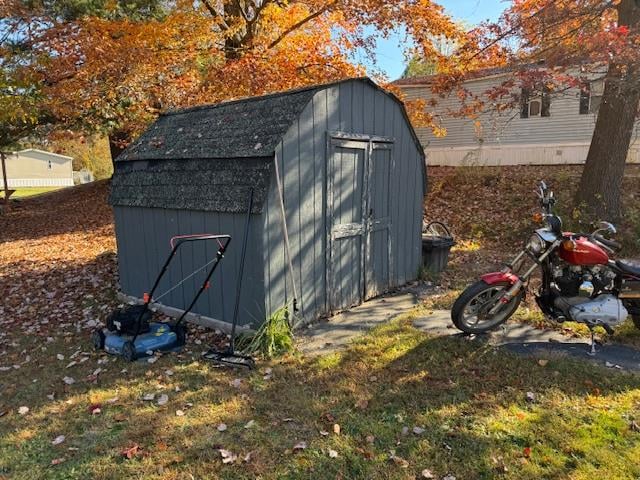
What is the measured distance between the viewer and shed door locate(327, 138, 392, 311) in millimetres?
5871

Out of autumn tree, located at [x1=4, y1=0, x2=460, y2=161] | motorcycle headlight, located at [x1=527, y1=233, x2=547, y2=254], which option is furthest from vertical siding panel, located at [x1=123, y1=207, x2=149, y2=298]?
autumn tree, located at [x1=4, y1=0, x2=460, y2=161]

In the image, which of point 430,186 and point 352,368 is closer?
point 352,368

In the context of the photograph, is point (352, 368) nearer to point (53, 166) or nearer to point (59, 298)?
point (59, 298)

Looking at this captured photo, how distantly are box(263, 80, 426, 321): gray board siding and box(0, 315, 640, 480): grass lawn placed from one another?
3.21 feet

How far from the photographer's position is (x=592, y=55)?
8500 mm

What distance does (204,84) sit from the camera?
1216 centimetres

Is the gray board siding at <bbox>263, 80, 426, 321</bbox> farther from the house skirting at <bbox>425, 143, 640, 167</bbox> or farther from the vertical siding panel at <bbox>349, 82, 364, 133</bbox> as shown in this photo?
the house skirting at <bbox>425, 143, 640, 167</bbox>

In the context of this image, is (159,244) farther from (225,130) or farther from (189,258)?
(225,130)

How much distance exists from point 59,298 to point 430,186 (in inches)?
415

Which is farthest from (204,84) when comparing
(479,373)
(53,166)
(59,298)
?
(53,166)

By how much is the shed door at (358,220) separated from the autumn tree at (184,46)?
6.08 m

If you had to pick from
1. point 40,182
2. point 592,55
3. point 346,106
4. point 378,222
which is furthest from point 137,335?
point 40,182

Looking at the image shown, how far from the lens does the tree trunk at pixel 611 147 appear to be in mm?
8875

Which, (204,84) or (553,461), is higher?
(204,84)
